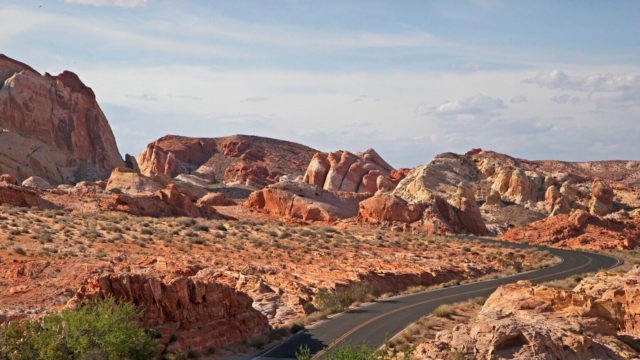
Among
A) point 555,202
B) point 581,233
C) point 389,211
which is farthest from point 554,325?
point 555,202

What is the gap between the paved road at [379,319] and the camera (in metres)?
23.5

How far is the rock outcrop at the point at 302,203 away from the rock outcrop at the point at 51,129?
26.5m

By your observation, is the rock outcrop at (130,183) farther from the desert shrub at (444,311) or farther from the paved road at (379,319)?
the desert shrub at (444,311)

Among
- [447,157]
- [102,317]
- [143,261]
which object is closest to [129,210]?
[143,261]

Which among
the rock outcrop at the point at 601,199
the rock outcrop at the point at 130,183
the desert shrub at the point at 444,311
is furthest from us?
the rock outcrop at the point at 601,199

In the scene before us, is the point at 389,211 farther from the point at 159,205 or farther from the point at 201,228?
the point at 201,228

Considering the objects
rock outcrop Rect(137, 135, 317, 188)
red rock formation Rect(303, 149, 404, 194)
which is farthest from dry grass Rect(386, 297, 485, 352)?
rock outcrop Rect(137, 135, 317, 188)

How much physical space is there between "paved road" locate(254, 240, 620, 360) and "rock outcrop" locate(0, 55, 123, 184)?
5494 centimetres

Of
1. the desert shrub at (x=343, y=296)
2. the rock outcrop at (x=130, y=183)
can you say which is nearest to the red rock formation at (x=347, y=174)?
the rock outcrop at (x=130, y=183)

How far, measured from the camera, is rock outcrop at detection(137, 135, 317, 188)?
12769 cm

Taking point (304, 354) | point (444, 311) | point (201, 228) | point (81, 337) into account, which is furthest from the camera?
point (201, 228)

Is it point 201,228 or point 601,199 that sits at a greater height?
point 601,199

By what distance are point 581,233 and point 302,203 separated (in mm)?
24482

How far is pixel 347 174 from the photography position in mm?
100125
